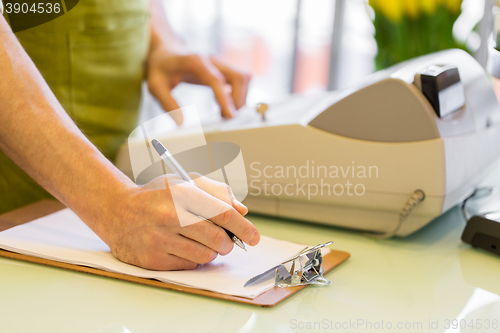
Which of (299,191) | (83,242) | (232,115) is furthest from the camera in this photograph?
(232,115)

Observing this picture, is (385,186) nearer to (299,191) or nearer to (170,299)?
(299,191)

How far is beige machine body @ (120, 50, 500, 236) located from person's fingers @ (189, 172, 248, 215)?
1.7 inches

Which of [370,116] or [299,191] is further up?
[370,116]

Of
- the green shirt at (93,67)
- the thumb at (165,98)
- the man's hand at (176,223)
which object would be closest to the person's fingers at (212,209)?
the man's hand at (176,223)

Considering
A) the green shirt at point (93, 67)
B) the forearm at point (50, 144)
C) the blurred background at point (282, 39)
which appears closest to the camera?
the forearm at point (50, 144)

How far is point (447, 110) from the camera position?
0.60m

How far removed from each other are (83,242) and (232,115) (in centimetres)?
35

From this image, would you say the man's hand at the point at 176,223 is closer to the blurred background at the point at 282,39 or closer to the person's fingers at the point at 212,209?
the person's fingers at the point at 212,209

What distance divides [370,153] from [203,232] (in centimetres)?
26

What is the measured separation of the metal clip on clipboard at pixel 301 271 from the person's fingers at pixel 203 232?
0.07 metres

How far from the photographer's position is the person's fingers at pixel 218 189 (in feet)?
1.54

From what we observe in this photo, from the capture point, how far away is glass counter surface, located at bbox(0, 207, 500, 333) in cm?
39

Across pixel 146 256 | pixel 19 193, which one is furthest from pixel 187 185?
pixel 19 193

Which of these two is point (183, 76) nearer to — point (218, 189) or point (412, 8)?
point (218, 189)
